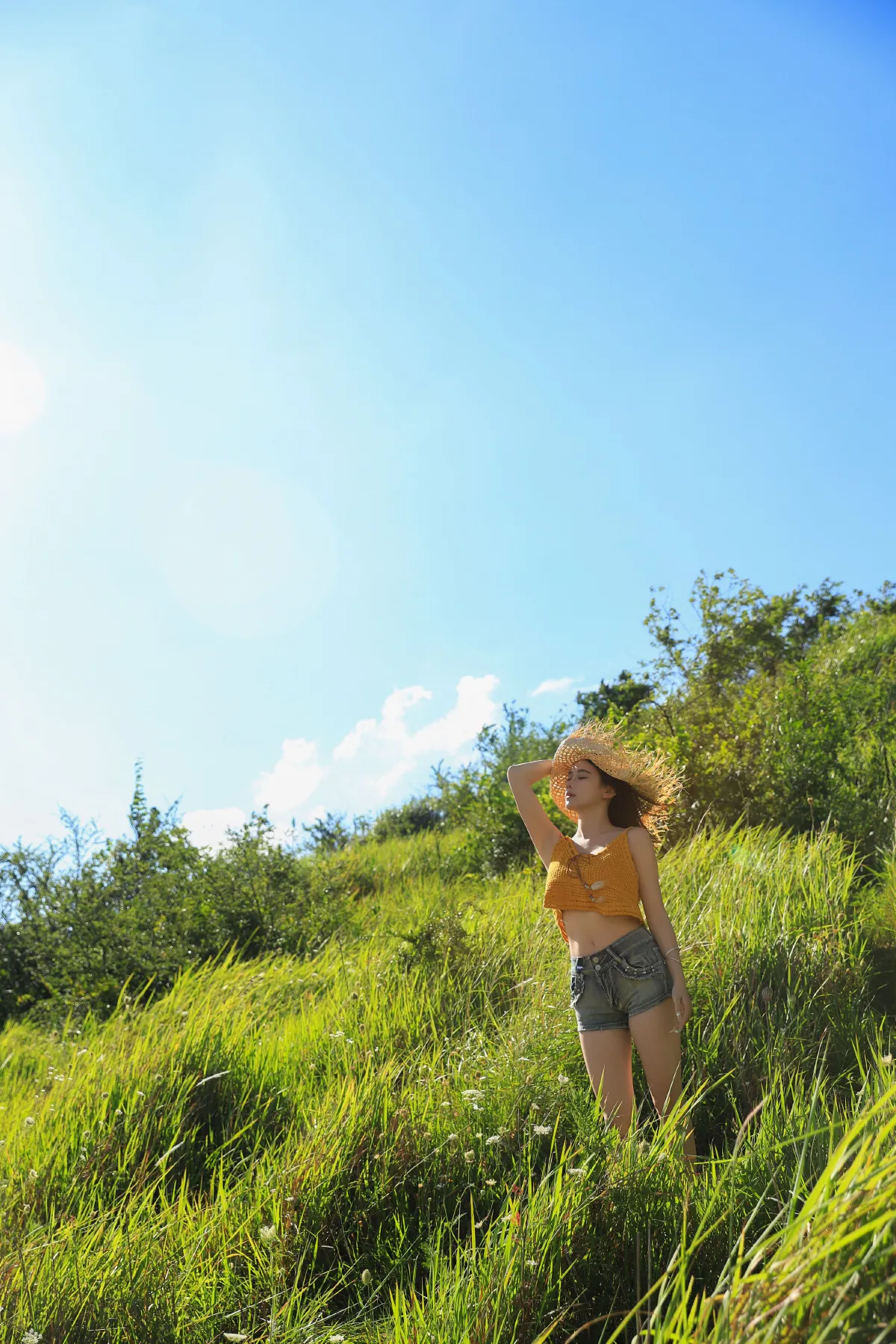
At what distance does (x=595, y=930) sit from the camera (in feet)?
14.2

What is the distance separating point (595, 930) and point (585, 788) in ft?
2.62

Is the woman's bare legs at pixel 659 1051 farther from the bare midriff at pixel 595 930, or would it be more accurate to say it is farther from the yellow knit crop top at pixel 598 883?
the yellow knit crop top at pixel 598 883

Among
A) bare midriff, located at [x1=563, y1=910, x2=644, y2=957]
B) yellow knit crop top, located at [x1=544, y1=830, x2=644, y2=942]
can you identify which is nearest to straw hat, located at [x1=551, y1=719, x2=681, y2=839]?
yellow knit crop top, located at [x1=544, y1=830, x2=644, y2=942]

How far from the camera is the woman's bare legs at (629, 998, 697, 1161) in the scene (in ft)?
13.2

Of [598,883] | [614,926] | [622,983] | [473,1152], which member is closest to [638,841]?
[598,883]

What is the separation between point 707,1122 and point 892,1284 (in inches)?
119

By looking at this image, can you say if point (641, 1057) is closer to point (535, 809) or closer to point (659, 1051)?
point (659, 1051)

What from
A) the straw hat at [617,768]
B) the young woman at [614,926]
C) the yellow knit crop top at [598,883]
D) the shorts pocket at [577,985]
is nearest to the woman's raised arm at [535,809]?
the young woman at [614,926]

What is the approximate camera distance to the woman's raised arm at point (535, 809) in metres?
4.82

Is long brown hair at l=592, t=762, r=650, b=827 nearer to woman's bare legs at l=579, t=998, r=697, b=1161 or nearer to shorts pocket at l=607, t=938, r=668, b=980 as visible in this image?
shorts pocket at l=607, t=938, r=668, b=980

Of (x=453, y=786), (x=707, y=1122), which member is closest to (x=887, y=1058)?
(x=707, y=1122)

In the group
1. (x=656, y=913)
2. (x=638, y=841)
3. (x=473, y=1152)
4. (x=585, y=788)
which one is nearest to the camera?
(x=473, y=1152)

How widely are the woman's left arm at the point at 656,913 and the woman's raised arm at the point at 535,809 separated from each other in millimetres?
469

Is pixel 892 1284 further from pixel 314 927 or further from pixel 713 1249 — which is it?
pixel 314 927
